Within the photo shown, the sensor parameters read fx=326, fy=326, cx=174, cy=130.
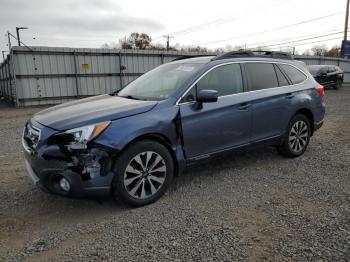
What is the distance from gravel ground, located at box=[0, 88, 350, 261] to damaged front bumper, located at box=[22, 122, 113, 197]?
1.15ft

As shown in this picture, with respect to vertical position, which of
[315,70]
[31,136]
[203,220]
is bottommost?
[203,220]

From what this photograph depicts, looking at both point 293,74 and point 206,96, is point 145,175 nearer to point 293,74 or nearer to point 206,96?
point 206,96

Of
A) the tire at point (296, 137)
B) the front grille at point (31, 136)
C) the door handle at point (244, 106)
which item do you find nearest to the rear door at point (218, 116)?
the door handle at point (244, 106)

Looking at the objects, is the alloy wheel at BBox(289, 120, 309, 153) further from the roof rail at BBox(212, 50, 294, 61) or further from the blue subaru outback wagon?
the roof rail at BBox(212, 50, 294, 61)

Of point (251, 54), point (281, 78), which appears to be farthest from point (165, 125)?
point (281, 78)

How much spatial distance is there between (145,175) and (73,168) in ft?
2.54

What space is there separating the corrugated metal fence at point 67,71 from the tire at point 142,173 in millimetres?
11830

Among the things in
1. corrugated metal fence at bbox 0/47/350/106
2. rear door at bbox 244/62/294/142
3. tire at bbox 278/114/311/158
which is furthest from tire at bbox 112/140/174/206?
corrugated metal fence at bbox 0/47/350/106

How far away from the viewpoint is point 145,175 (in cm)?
356

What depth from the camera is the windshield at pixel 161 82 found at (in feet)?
13.3

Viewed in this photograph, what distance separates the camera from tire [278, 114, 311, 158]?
519 centimetres

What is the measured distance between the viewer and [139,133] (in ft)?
11.2

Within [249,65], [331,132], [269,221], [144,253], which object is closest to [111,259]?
[144,253]

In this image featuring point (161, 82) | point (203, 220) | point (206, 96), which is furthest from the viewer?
point (161, 82)
